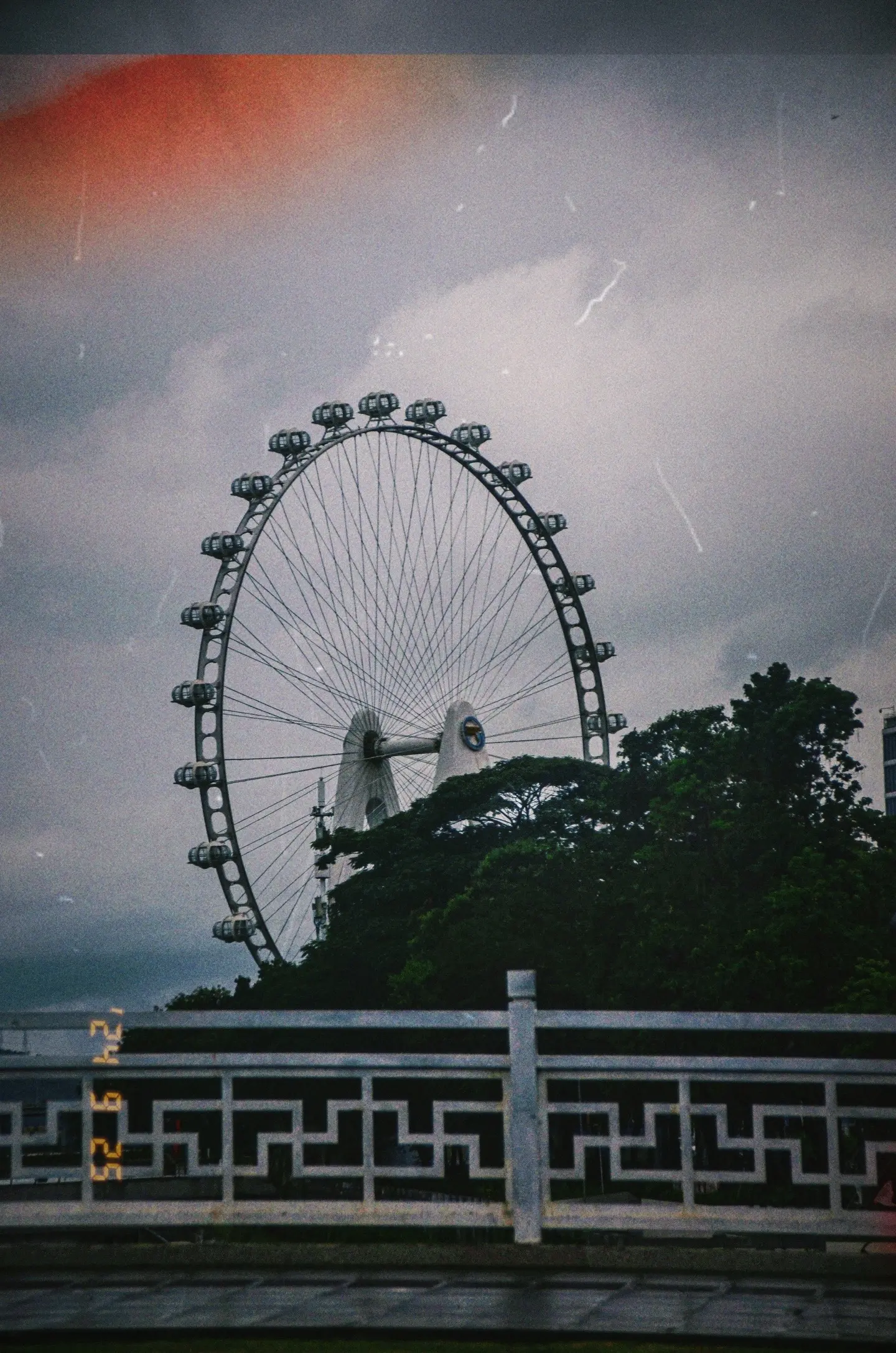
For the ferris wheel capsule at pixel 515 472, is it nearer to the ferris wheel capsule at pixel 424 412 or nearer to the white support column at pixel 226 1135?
the ferris wheel capsule at pixel 424 412

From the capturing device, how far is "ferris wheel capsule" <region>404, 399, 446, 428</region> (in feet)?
80.2

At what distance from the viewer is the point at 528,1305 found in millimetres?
3643

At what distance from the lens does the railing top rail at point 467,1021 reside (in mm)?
4137

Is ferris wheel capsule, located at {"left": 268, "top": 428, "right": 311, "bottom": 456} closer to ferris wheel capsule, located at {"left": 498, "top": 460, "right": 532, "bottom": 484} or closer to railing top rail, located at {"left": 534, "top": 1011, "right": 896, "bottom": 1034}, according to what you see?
ferris wheel capsule, located at {"left": 498, "top": 460, "right": 532, "bottom": 484}

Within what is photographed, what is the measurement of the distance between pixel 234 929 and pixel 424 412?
8.25 m

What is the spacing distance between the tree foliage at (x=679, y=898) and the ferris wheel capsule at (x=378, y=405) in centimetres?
600

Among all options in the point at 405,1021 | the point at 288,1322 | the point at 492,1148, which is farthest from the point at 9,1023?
the point at 492,1148

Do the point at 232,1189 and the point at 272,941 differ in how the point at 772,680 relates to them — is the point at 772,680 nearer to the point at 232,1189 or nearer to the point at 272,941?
the point at 272,941

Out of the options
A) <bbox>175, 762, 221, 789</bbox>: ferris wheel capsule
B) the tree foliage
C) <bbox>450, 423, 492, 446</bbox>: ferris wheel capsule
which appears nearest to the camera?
the tree foliage

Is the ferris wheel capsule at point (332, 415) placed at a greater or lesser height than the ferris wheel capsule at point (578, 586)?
greater

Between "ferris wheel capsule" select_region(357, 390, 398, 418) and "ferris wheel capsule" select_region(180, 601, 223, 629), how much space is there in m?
4.08

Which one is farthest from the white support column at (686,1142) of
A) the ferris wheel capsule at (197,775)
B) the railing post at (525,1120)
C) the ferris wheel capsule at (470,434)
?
the ferris wheel capsule at (470,434)

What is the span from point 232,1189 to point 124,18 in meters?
4.12

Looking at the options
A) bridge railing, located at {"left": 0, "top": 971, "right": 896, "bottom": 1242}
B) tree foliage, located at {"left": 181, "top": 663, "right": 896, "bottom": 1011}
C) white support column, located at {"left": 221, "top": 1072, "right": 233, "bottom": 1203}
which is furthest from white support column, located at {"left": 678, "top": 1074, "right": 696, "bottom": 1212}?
tree foliage, located at {"left": 181, "top": 663, "right": 896, "bottom": 1011}
